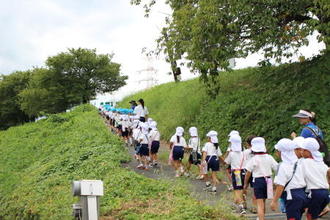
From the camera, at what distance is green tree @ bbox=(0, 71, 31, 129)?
64.4m

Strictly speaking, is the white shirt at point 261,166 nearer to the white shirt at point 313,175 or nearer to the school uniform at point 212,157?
the white shirt at point 313,175

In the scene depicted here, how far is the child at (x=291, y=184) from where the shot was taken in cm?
721

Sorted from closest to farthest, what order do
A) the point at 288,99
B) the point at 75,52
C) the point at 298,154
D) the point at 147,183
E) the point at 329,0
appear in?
the point at 298,154 < the point at 147,183 < the point at 329,0 < the point at 288,99 < the point at 75,52

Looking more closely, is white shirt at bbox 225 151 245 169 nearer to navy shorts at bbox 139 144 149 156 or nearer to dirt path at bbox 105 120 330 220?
dirt path at bbox 105 120 330 220

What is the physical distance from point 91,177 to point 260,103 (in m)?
7.56

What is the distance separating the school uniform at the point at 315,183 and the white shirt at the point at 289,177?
0.11 metres

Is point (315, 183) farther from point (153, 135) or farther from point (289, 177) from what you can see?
point (153, 135)

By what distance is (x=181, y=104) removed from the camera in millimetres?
25578

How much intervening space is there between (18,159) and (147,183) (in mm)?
14956

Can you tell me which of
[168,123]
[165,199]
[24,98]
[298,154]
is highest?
[24,98]

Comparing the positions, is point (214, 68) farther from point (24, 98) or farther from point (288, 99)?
point (24, 98)

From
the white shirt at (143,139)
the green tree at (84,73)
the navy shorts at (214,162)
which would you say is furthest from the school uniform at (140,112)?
the green tree at (84,73)

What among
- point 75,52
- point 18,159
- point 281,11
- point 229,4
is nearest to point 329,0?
point 281,11

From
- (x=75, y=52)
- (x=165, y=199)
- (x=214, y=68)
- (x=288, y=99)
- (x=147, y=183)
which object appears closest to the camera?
(x=165, y=199)
